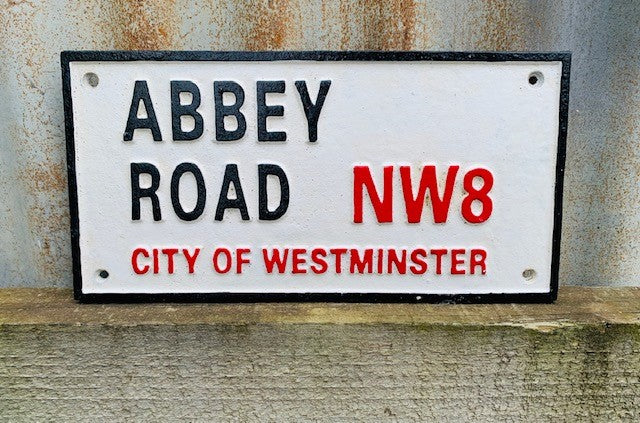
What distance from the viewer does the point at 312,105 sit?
825 mm

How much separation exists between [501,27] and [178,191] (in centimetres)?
56

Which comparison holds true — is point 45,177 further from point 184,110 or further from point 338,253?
point 338,253

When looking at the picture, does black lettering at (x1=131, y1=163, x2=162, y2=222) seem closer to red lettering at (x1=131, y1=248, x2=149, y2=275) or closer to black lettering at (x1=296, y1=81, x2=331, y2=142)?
red lettering at (x1=131, y1=248, x2=149, y2=275)

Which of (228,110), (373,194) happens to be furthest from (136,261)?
(373,194)

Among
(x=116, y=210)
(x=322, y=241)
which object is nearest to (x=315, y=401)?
(x=322, y=241)

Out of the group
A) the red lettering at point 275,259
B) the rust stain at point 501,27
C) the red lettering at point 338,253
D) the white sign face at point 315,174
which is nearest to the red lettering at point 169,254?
the white sign face at point 315,174

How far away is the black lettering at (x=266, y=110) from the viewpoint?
82 cm

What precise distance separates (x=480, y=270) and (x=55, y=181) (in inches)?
27.2

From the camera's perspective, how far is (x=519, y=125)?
2.71ft

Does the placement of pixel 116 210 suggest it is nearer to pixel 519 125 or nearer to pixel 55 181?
pixel 55 181

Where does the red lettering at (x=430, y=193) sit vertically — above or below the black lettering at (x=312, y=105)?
below

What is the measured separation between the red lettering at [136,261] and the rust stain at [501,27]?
0.61 meters

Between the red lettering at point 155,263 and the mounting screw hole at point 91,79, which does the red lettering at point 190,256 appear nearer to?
the red lettering at point 155,263

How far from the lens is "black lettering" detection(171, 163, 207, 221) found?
0.83 metres
